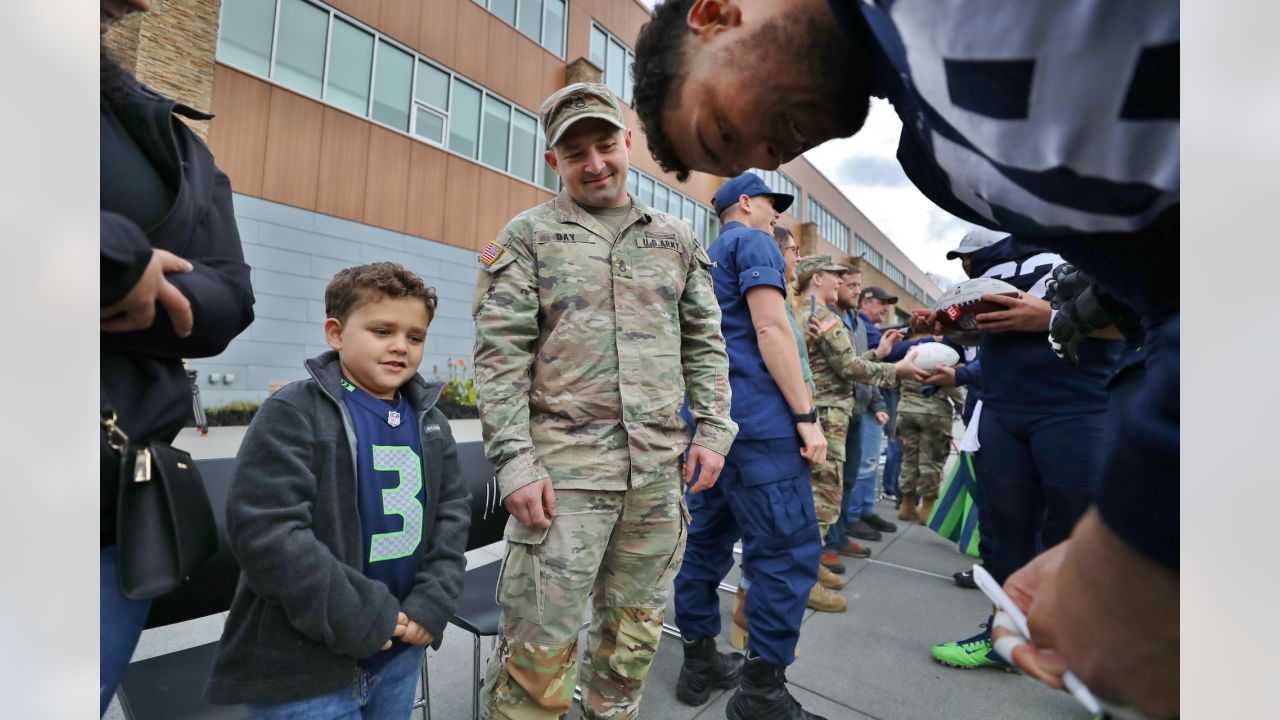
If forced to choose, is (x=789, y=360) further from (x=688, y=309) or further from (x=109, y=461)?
(x=109, y=461)

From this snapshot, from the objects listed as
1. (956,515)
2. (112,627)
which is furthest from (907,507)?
(112,627)

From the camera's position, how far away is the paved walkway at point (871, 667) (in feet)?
4.09

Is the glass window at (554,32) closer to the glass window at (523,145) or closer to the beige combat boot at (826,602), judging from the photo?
the glass window at (523,145)

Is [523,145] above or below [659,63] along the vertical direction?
above

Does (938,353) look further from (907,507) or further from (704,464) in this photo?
(907,507)

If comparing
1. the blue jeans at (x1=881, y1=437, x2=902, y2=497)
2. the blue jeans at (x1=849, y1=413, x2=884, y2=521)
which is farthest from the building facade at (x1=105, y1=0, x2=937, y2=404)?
the blue jeans at (x1=881, y1=437, x2=902, y2=497)

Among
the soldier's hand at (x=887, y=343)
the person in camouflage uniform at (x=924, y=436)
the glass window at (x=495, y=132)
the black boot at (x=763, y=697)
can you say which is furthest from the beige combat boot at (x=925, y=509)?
the glass window at (x=495, y=132)

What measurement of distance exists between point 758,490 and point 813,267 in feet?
4.91

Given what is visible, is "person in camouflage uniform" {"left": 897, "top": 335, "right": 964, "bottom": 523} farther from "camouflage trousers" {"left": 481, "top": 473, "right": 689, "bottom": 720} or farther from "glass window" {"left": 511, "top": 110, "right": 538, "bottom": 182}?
"glass window" {"left": 511, "top": 110, "right": 538, "bottom": 182}

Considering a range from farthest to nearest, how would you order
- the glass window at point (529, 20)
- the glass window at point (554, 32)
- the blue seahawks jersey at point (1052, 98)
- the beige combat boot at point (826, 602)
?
the glass window at point (529, 20) < the glass window at point (554, 32) < the beige combat boot at point (826, 602) < the blue seahawks jersey at point (1052, 98)

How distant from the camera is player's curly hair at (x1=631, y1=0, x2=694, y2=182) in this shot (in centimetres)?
48

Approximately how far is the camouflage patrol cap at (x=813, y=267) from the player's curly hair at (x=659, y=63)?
2.23 meters

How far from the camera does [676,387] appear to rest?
4.15ft
